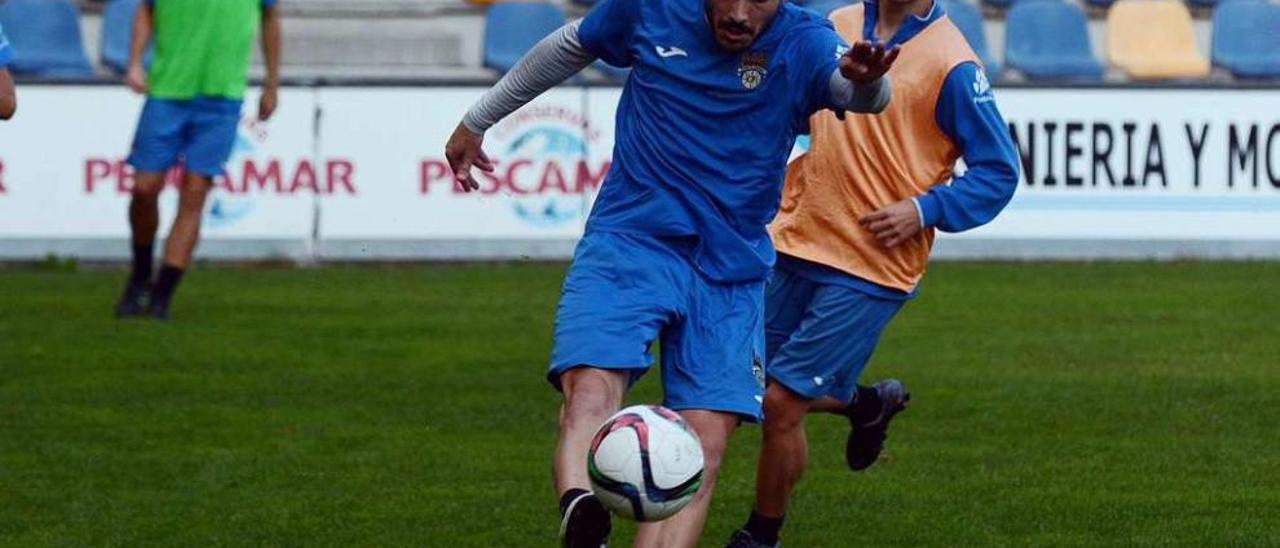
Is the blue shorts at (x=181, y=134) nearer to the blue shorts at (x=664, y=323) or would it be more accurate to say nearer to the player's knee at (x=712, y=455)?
the blue shorts at (x=664, y=323)

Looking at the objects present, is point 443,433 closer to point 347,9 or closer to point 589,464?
point 589,464

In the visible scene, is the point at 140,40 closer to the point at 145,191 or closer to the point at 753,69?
the point at 145,191

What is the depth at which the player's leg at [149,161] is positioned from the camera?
13867 mm

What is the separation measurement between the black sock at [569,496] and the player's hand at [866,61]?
3.83ft

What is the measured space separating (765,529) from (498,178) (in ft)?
30.6

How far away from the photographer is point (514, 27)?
21.4 m

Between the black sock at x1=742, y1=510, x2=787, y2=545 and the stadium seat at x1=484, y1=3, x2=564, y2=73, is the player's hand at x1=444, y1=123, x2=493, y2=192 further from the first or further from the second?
the stadium seat at x1=484, y1=3, x2=564, y2=73

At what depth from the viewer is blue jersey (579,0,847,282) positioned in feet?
22.0

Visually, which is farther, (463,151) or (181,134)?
(181,134)

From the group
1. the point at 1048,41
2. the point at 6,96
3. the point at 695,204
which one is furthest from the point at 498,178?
the point at 695,204

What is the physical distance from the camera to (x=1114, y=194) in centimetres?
1789

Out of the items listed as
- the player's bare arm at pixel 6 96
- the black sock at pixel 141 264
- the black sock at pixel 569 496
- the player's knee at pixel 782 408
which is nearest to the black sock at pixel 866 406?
the player's knee at pixel 782 408

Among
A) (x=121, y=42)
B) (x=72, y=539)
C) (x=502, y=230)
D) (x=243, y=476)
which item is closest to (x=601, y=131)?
(x=502, y=230)

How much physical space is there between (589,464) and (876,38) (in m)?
1.89
